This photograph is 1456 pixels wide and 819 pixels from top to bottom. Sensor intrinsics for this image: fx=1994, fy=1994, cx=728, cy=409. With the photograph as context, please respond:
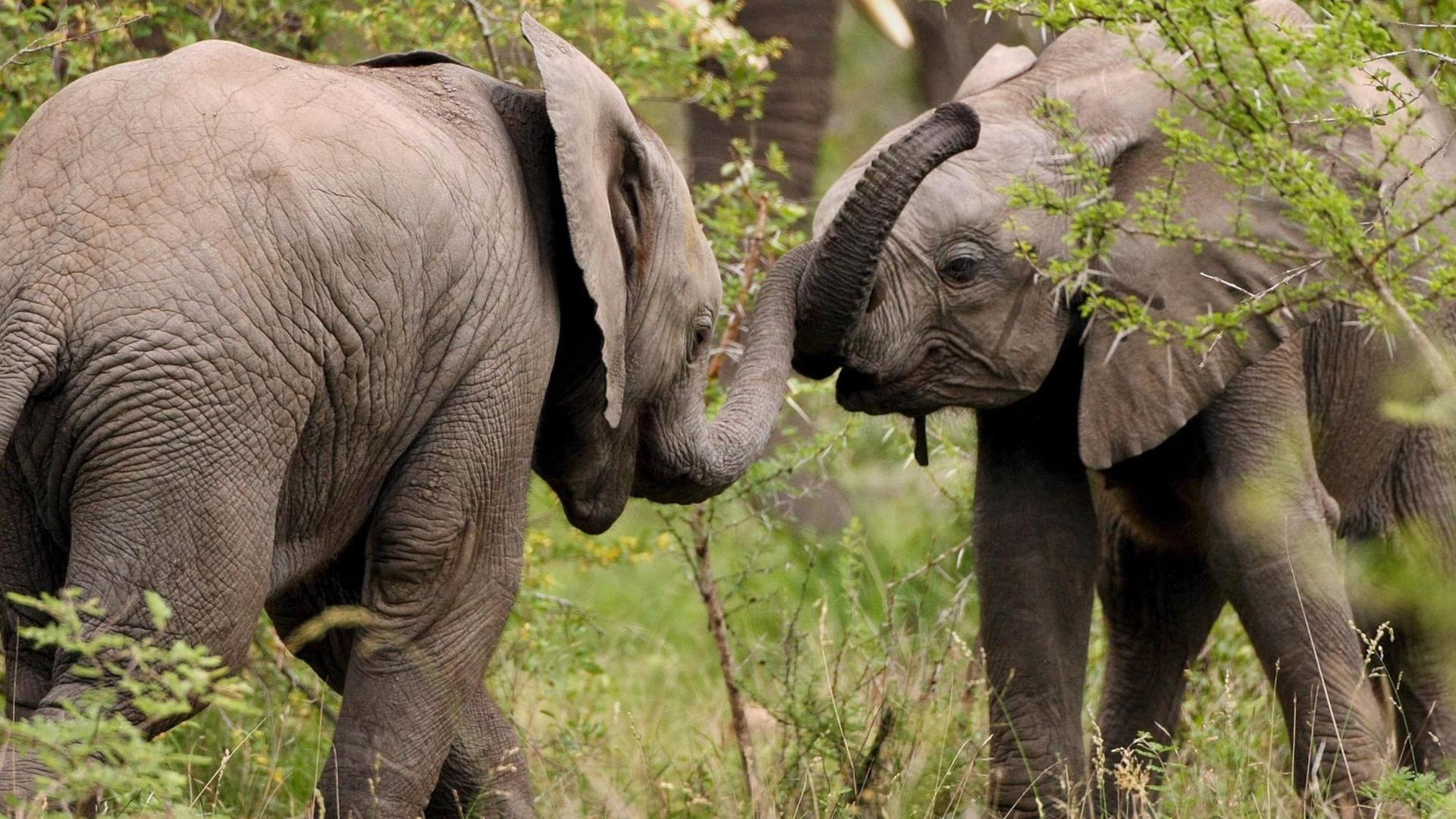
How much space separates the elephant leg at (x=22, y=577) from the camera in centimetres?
333

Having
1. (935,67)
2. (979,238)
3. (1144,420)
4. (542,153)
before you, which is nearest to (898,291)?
(979,238)

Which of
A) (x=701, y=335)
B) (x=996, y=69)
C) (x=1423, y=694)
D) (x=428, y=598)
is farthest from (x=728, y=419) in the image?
(x=1423, y=694)

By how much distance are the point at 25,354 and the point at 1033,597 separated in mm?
2902

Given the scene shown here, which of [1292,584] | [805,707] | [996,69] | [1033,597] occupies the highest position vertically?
[996,69]

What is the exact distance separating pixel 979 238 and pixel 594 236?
126cm

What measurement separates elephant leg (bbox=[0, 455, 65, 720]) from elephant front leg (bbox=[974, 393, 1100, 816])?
2.54 m

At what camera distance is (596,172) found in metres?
3.98

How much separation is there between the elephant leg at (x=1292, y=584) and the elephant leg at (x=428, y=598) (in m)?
1.88

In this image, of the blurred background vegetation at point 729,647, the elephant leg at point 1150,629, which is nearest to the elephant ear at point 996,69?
the blurred background vegetation at point 729,647

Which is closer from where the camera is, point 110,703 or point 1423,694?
point 110,703

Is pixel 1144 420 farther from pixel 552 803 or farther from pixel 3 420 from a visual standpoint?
pixel 3 420

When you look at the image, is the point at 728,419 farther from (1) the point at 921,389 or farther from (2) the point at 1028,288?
(2) the point at 1028,288

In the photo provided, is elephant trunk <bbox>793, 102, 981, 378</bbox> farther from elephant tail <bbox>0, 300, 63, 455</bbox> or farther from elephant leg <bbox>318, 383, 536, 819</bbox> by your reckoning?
elephant tail <bbox>0, 300, 63, 455</bbox>

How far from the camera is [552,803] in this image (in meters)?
5.14
